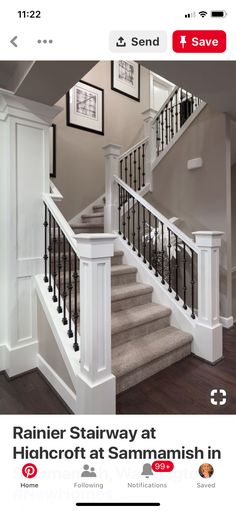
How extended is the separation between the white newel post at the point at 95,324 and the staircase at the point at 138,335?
27 centimetres

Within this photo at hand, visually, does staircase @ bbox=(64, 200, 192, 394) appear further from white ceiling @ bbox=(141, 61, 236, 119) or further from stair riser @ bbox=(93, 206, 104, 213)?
white ceiling @ bbox=(141, 61, 236, 119)

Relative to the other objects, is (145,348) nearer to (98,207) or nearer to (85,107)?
(98,207)

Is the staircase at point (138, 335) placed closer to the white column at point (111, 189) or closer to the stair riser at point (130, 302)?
the stair riser at point (130, 302)

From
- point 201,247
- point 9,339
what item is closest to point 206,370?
point 201,247

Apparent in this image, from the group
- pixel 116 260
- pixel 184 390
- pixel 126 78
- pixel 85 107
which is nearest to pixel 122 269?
pixel 116 260

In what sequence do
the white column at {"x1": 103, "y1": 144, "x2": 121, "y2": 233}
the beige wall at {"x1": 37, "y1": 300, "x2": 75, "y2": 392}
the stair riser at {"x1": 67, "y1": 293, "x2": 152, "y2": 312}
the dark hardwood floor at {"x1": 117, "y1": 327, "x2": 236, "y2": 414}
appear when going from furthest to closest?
the white column at {"x1": 103, "y1": 144, "x2": 121, "y2": 233} → the stair riser at {"x1": 67, "y1": 293, "x2": 152, "y2": 312} → the beige wall at {"x1": 37, "y1": 300, "x2": 75, "y2": 392} → the dark hardwood floor at {"x1": 117, "y1": 327, "x2": 236, "y2": 414}

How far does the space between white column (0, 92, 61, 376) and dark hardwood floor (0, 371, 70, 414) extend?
0.12 meters

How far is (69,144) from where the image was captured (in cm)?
376

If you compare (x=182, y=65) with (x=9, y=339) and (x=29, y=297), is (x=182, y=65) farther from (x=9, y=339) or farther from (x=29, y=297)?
(x=9, y=339)

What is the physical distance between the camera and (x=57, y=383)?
66.0 inches

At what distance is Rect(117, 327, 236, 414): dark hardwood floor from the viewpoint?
4.82 ft
